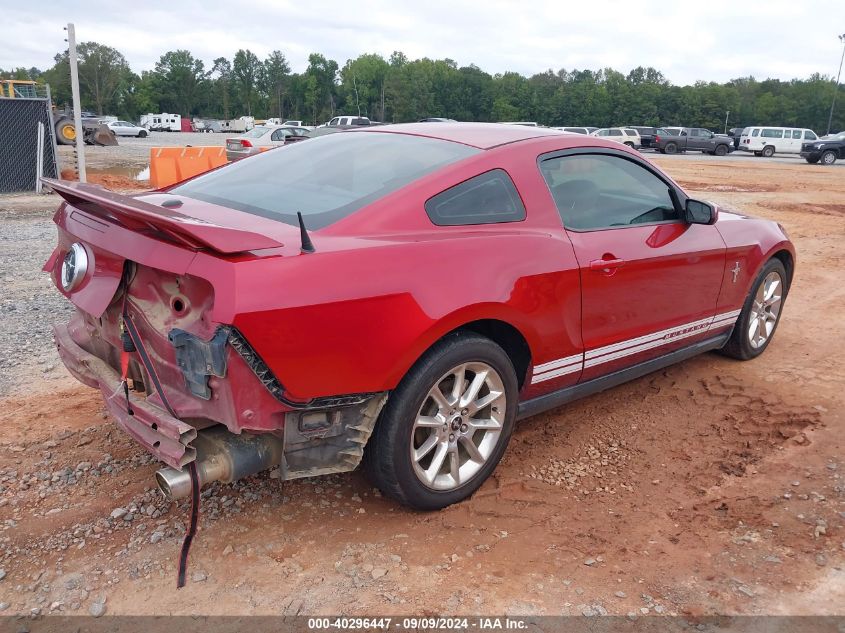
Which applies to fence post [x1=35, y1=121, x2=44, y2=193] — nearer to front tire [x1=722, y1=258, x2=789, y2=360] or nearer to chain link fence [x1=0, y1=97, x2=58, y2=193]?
chain link fence [x1=0, y1=97, x2=58, y2=193]

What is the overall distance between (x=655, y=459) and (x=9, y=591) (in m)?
2.99

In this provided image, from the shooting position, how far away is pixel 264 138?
2078cm

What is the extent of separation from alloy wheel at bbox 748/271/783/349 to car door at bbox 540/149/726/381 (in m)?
0.81

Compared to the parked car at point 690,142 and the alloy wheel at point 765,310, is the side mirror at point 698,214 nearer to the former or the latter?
the alloy wheel at point 765,310

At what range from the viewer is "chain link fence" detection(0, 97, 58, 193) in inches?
507

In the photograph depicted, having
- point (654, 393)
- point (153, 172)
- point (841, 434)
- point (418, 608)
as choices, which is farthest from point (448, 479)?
point (153, 172)

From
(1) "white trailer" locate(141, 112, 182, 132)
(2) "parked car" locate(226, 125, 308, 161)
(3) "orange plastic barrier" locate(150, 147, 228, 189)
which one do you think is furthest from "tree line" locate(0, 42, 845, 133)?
(3) "orange plastic barrier" locate(150, 147, 228, 189)

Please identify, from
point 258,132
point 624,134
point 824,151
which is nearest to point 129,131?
point 258,132

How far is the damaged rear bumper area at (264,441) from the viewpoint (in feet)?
8.13

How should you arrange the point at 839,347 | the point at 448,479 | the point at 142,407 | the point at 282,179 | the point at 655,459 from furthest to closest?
the point at 839,347
the point at 655,459
the point at 282,179
the point at 448,479
the point at 142,407

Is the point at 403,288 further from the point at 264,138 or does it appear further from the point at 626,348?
the point at 264,138

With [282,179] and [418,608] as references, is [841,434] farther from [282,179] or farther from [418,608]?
[282,179]

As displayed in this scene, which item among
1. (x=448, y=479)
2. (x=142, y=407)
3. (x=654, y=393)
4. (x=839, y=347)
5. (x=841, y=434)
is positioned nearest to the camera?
(x=142, y=407)

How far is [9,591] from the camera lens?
248 cm
